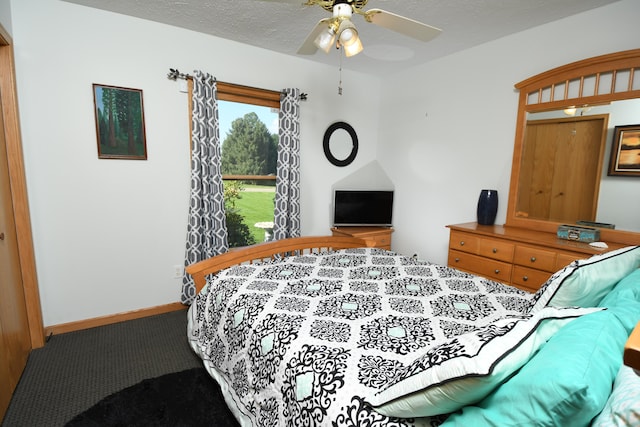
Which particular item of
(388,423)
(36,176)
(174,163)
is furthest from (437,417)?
(36,176)

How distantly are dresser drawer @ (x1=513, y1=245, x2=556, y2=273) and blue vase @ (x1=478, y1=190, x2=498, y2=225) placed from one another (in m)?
0.55

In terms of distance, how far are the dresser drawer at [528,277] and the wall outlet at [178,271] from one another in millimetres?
2918

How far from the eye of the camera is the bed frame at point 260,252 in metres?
2.06

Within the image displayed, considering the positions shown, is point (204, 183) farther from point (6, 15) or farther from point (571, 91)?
point (571, 91)

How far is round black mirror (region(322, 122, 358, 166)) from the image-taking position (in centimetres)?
379

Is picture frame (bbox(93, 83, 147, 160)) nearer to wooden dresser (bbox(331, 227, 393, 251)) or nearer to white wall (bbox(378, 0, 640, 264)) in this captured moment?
wooden dresser (bbox(331, 227, 393, 251))

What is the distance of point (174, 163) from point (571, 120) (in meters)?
3.39

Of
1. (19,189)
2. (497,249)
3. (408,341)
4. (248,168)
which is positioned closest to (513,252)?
(497,249)

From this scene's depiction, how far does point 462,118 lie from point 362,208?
4.86ft

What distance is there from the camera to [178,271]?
3.00 m

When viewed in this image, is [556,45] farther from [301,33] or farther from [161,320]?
[161,320]

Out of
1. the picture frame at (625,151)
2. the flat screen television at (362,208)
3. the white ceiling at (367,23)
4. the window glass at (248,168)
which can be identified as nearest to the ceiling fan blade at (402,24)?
the white ceiling at (367,23)

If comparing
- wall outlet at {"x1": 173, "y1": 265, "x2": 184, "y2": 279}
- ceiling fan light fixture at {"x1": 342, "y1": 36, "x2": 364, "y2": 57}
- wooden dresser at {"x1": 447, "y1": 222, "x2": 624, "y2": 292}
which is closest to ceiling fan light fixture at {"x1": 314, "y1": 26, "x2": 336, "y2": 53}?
ceiling fan light fixture at {"x1": 342, "y1": 36, "x2": 364, "y2": 57}

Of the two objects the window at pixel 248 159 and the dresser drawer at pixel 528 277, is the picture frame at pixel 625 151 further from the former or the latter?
the window at pixel 248 159
